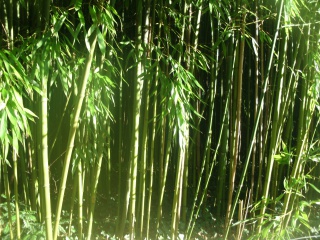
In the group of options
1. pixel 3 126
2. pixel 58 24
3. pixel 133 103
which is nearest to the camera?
pixel 3 126

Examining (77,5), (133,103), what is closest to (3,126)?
(77,5)

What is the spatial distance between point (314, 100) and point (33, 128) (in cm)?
156

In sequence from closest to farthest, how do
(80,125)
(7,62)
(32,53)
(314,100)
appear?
(7,62) → (32,53) → (80,125) → (314,100)

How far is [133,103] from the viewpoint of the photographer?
2232 mm

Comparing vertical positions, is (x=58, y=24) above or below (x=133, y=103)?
above

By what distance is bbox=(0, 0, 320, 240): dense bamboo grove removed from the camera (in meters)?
1.64

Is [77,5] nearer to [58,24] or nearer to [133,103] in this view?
[58,24]

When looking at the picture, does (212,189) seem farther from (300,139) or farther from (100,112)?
(100,112)

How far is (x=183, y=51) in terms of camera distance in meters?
2.34

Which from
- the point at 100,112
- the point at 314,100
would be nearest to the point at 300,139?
the point at 314,100

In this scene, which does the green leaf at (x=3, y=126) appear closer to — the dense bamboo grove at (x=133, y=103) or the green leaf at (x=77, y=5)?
Result: the dense bamboo grove at (x=133, y=103)

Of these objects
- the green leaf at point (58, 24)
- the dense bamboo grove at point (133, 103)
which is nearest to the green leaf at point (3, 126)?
the dense bamboo grove at point (133, 103)

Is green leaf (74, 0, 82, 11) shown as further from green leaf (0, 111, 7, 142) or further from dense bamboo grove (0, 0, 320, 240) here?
green leaf (0, 111, 7, 142)

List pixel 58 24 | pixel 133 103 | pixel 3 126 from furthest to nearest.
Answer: pixel 133 103
pixel 58 24
pixel 3 126
